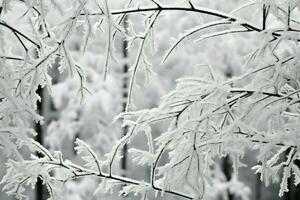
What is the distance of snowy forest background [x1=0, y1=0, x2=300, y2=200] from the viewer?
9.36 feet

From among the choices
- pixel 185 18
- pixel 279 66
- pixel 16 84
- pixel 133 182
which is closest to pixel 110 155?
pixel 133 182

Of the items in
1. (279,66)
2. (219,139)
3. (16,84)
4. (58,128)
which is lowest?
(58,128)

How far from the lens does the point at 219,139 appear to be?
9.80 ft

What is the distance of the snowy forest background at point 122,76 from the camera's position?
9.36ft

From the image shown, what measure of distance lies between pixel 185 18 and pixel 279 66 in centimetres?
874

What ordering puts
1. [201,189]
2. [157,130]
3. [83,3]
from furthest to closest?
[157,130], [201,189], [83,3]

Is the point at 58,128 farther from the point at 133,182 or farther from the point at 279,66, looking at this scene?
the point at 279,66

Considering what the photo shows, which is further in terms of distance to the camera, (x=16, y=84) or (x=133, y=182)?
(x=133, y=182)

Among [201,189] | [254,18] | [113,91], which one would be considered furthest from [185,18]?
[201,189]

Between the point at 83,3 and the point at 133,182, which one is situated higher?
the point at 83,3

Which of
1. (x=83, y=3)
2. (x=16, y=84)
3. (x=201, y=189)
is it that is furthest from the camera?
(x=16, y=84)

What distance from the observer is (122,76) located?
36.0 ft

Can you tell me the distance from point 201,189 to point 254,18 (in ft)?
4.32

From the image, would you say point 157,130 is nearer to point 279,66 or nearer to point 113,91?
point 113,91
